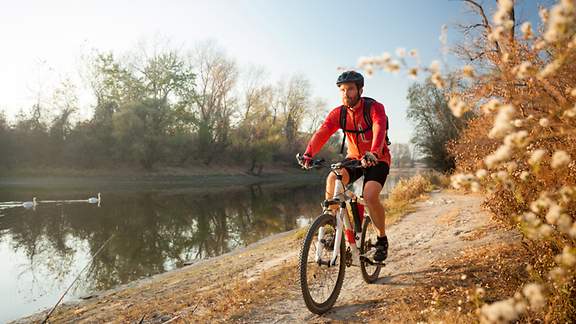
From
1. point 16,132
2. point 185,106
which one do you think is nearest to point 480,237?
point 16,132

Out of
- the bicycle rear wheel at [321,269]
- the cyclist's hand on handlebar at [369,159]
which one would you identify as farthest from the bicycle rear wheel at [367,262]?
the cyclist's hand on handlebar at [369,159]

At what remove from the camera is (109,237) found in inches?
549

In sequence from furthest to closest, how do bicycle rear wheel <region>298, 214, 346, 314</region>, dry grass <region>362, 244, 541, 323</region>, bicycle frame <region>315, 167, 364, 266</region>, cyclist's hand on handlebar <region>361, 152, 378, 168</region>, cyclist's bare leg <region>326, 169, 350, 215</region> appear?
cyclist's bare leg <region>326, 169, 350, 215</region>, bicycle frame <region>315, 167, 364, 266</region>, bicycle rear wheel <region>298, 214, 346, 314</region>, cyclist's hand on handlebar <region>361, 152, 378, 168</region>, dry grass <region>362, 244, 541, 323</region>

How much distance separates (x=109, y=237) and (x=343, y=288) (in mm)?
11366

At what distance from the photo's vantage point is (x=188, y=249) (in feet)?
43.2

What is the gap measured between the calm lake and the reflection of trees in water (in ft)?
0.08

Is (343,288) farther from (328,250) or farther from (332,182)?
(332,182)

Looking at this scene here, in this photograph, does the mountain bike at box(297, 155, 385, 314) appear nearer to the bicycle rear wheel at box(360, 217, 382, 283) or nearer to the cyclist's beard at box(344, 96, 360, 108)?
the bicycle rear wheel at box(360, 217, 382, 283)

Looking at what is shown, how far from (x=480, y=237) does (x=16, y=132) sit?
43783mm

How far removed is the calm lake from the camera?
31.1 ft

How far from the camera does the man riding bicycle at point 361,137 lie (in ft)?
14.5

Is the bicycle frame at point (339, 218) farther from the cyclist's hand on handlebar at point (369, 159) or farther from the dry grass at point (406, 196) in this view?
the dry grass at point (406, 196)

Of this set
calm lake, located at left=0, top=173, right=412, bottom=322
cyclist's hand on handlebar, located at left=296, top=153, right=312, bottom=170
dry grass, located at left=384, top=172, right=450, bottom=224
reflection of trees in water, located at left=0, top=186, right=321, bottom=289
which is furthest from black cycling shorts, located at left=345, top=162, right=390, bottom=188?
dry grass, located at left=384, top=172, right=450, bottom=224

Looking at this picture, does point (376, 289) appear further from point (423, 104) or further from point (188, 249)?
point (423, 104)
